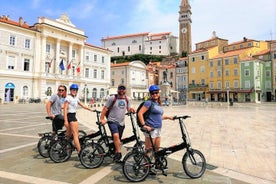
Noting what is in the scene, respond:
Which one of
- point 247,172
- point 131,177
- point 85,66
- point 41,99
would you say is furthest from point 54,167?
point 85,66

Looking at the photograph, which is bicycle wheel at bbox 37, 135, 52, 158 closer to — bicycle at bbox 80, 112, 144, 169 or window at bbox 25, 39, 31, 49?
bicycle at bbox 80, 112, 144, 169

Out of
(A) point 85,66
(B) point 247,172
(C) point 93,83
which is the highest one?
(A) point 85,66

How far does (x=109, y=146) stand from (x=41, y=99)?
38.9 m

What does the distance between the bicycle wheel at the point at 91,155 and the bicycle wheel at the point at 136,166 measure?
0.87m

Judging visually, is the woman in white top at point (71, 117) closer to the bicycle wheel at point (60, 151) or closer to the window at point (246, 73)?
the bicycle wheel at point (60, 151)

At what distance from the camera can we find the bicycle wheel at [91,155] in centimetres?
467

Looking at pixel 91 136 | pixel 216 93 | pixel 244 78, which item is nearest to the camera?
pixel 91 136

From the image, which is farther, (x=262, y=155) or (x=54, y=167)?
(x=262, y=155)

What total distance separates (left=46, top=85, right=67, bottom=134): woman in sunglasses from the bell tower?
98.9m

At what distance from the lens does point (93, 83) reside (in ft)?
166

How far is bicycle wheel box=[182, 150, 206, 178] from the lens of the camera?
4.18 m

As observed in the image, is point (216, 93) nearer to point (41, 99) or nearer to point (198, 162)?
point (41, 99)

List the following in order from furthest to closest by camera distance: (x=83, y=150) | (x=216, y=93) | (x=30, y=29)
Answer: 1. (x=216, y=93)
2. (x=30, y=29)
3. (x=83, y=150)

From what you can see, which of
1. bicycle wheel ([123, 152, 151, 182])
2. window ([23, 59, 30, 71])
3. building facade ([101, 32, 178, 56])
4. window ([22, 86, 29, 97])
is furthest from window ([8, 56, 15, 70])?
building facade ([101, 32, 178, 56])
